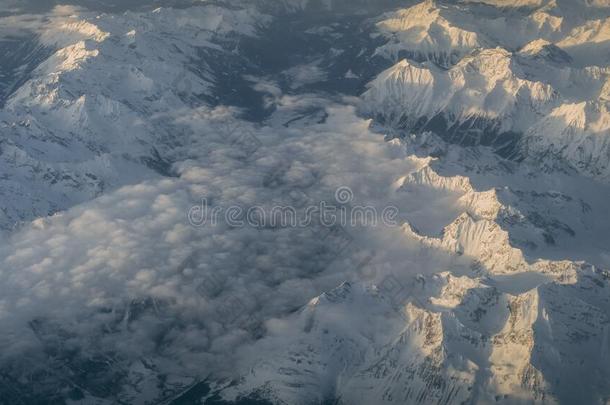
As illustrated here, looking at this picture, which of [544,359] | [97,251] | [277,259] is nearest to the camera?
[544,359]

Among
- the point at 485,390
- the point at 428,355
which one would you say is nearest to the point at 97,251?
the point at 428,355

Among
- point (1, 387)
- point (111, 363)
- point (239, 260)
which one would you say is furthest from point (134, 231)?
point (1, 387)

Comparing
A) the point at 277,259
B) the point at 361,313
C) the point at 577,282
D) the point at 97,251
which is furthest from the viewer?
the point at 277,259

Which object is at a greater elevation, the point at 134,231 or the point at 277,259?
the point at 134,231

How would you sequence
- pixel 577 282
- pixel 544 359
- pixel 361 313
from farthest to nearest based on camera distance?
Result: pixel 361 313 < pixel 577 282 < pixel 544 359

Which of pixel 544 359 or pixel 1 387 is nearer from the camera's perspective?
pixel 544 359

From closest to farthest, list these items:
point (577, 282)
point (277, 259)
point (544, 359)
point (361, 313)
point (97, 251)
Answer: point (544, 359), point (577, 282), point (361, 313), point (97, 251), point (277, 259)

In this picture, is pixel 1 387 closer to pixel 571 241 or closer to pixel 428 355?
pixel 428 355

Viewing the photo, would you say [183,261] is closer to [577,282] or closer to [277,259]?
[277,259]

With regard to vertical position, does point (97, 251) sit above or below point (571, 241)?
above
